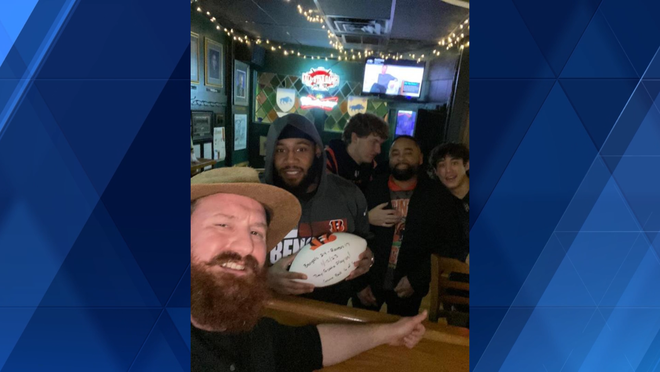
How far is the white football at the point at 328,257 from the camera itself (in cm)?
112

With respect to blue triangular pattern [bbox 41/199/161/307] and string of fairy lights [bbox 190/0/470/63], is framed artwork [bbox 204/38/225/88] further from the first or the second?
blue triangular pattern [bbox 41/199/161/307]

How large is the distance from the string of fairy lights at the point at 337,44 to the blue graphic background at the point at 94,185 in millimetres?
181

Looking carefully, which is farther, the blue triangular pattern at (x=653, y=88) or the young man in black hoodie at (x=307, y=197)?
the blue triangular pattern at (x=653, y=88)

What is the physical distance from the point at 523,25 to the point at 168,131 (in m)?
1.16

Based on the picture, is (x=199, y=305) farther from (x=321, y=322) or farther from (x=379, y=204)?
(x=379, y=204)

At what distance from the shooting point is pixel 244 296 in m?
1.13

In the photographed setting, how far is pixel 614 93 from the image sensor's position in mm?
1244

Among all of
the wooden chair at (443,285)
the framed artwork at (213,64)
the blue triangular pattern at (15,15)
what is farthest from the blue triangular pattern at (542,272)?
the blue triangular pattern at (15,15)

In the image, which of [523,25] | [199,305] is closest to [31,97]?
[199,305]

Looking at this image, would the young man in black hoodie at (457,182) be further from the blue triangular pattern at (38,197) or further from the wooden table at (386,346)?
the blue triangular pattern at (38,197)

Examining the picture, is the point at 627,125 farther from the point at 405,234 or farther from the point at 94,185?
the point at 94,185

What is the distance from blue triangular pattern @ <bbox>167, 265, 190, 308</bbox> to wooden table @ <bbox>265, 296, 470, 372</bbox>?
30cm

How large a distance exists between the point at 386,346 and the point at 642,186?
1.03 meters

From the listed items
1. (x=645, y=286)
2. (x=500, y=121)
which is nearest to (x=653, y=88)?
(x=500, y=121)
